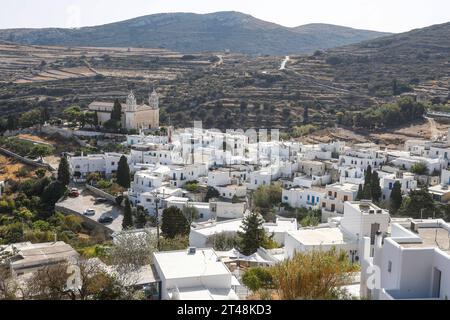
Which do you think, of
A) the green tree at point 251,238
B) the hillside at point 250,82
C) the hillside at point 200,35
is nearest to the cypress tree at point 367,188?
the green tree at point 251,238

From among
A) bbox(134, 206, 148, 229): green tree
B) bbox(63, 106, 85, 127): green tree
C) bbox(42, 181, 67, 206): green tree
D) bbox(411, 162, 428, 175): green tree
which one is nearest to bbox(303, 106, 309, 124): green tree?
bbox(63, 106, 85, 127): green tree

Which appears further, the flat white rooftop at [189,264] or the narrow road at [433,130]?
the narrow road at [433,130]

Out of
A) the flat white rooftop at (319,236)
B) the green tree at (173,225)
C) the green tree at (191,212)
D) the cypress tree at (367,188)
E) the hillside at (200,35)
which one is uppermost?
the hillside at (200,35)

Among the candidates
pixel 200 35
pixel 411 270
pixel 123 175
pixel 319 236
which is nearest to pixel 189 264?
pixel 319 236

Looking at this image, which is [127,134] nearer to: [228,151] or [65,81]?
[228,151]

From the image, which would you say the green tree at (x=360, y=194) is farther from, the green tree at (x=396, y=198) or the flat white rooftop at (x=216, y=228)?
the flat white rooftop at (x=216, y=228)

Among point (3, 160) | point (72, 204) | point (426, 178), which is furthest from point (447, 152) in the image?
point (3, 160)
